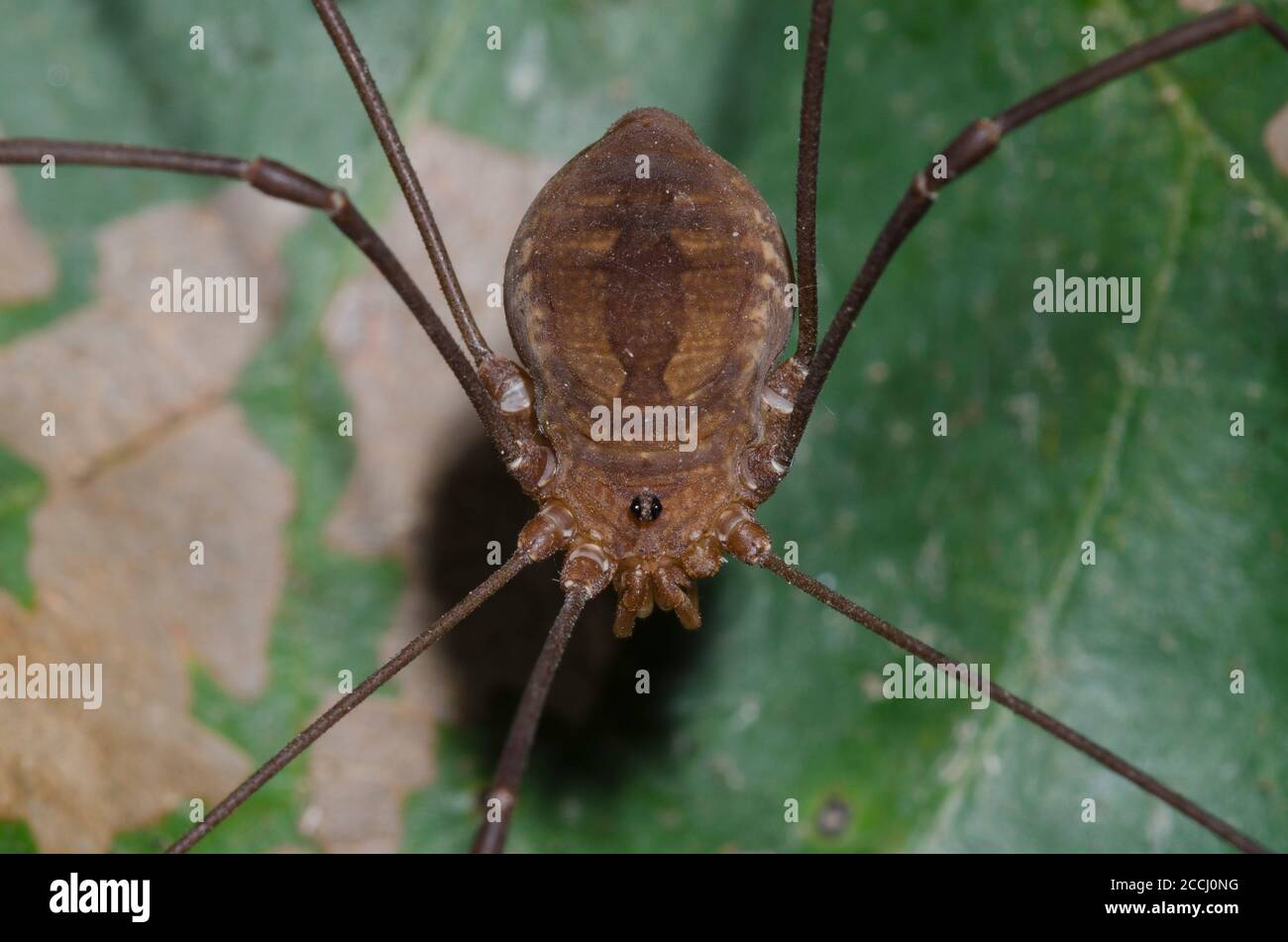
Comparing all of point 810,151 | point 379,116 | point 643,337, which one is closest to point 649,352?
point 643,337

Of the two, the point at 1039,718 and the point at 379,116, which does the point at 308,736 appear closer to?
the point at 379,116

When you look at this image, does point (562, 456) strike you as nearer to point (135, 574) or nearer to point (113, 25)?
point (135, 574)

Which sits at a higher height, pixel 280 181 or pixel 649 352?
pixel 280 181

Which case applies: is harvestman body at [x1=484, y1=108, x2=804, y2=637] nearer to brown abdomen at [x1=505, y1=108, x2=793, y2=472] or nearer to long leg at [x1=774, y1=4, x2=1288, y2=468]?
brown abdomen at [x1=505, y1=108, x2=793, y2=472]

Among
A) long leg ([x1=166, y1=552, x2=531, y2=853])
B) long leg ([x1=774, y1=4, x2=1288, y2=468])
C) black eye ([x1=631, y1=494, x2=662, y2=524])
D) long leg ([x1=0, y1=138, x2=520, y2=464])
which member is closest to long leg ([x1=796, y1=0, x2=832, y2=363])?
long leg ([x1=774, y1=4, x2=1288, y2=468])

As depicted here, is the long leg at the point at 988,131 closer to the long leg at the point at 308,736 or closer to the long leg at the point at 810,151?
the long leg at the point at 810,151
